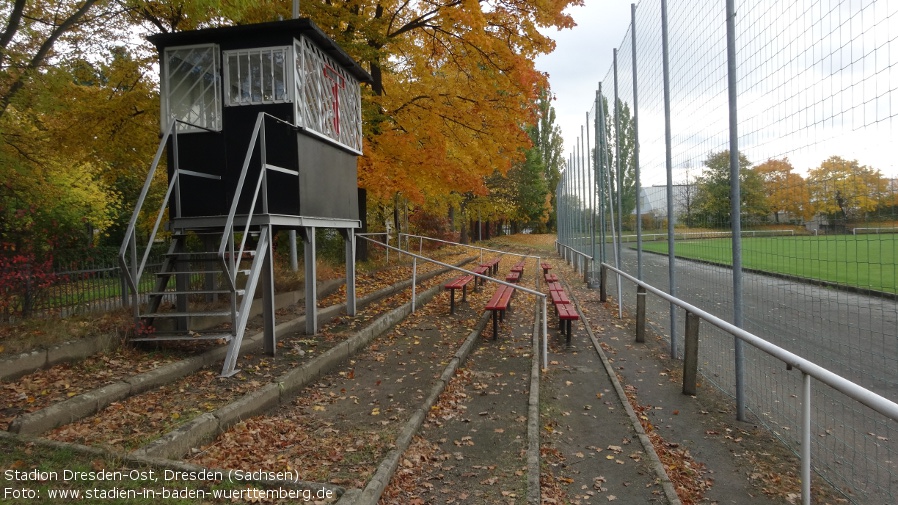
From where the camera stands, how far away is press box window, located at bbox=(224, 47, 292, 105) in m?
7.43

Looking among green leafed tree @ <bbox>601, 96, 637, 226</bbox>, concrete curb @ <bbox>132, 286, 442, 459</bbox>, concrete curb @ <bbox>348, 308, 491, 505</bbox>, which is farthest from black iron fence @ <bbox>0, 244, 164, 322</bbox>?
green leafed tree @ <bbox>601, 96, 637, 226</bbox>

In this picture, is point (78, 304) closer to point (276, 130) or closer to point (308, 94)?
point (276, 130)

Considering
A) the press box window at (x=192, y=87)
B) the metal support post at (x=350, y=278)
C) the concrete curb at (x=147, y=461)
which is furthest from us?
the metal support post at (x=350, y=278)

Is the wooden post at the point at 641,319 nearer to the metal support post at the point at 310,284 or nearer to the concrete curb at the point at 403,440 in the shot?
the concrete curb at the point at 403,440

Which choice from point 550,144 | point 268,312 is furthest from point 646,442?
point 550,144

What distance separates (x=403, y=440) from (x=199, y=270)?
13.6 feet

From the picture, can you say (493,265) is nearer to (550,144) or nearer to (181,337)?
(181,337)

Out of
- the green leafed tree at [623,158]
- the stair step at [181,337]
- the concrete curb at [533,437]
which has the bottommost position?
the concrete curb at [533,437]

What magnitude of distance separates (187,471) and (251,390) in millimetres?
1806

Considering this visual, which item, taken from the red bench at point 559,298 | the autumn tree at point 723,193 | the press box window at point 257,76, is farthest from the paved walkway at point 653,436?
the press box window at point 257,76

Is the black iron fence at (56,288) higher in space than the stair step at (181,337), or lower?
higher

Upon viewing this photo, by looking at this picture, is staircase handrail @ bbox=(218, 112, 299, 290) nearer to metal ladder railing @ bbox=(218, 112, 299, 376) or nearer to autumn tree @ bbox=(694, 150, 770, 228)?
metal ladder railing @ bbox=(218, 112, 299, 376)

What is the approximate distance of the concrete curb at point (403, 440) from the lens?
11.6 feet

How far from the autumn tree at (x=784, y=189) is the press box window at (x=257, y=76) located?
19.2ft
